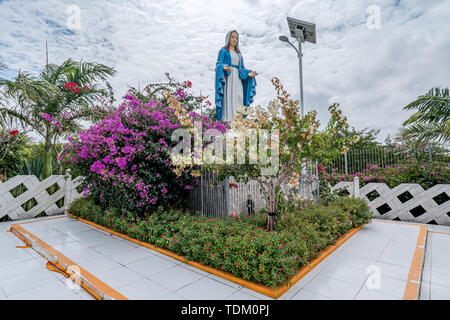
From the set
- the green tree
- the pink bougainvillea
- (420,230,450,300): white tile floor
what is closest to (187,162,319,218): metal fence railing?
the pink bougainvillea

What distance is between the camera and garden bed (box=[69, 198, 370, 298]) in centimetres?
283

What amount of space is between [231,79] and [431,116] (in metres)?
6.81

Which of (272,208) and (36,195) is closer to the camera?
(272,208)

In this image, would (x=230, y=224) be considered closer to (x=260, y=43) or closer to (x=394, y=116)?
(x=260, y=43)

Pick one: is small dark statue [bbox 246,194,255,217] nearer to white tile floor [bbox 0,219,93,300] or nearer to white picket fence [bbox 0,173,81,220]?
white tile floor [bbox 0,219,93,300]

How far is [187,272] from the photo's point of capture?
320 cm

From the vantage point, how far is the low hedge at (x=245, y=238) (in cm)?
285

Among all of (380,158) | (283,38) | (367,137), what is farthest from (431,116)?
(367,137)

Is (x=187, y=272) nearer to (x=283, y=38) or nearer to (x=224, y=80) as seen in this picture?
(x=224, y=80)

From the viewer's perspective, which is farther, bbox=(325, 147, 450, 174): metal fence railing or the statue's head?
bbox=(325, 147, 450, 174): metal fence railing

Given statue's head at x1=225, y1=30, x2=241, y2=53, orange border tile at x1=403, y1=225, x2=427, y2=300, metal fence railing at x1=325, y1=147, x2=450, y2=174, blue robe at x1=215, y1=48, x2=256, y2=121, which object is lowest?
orange border tile at x1=403, y1=225, x2=427, y2=300

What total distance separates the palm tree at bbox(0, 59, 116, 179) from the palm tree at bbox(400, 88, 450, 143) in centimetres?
1019

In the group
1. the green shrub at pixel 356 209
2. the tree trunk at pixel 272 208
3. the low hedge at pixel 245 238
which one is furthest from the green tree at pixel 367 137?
the tree trunk at pixel 272 208
